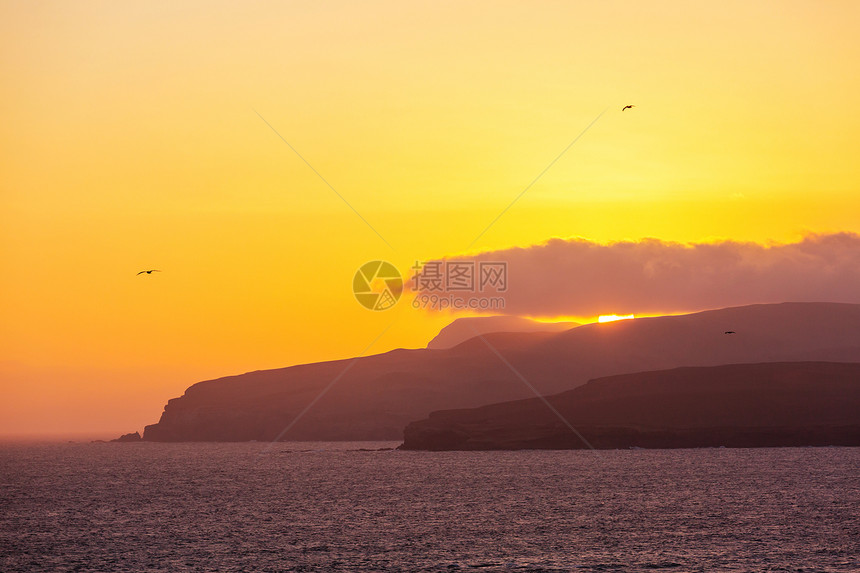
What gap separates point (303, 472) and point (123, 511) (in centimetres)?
7997

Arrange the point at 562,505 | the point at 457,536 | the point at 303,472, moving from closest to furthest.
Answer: the point at 457,536 < the point at 562,505 < the point at 303,472

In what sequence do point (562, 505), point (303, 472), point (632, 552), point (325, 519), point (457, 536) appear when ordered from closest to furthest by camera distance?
point (632, 552)
point (457, 536)
point (325, 519)
point (562, 505)
point (303, 472)

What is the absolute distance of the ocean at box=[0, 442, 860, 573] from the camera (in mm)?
69375

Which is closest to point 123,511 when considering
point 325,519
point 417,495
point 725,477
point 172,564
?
point 325,519

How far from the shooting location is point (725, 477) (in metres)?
153

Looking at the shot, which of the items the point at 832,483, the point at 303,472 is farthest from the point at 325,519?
the point at 303,472

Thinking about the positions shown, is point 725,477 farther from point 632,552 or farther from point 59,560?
point 59,560

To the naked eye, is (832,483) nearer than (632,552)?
No

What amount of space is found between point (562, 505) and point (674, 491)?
25.2m

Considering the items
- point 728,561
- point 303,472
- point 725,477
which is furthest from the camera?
point 303,472

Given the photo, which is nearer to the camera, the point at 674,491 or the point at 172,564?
the point at 172,564

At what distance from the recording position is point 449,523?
307 ft

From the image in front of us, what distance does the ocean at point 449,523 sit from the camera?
69375mm

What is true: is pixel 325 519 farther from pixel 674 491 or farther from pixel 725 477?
pixel 725 477
